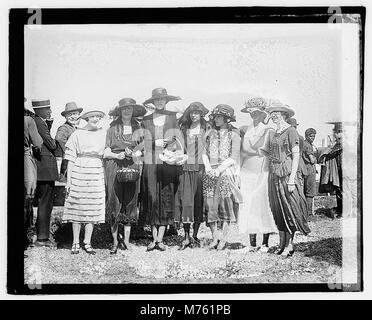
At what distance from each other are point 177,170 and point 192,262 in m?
0.51

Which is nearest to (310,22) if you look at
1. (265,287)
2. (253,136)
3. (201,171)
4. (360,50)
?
(360,50)

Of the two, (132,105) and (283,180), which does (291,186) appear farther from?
(132,105)

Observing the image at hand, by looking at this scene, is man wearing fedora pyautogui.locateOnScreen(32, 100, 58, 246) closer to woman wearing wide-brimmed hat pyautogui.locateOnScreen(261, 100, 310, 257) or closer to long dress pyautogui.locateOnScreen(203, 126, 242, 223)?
long dress pyautogui.locateOnScreen(203, 126, 242, 223)

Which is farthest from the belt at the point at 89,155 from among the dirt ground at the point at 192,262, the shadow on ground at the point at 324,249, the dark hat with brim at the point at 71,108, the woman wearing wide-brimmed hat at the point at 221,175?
the shadow on ground at the point at 324,249

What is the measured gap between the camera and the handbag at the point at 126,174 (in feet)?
16.8

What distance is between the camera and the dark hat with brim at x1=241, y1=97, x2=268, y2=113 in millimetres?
5113

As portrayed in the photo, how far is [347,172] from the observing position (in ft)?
16.8

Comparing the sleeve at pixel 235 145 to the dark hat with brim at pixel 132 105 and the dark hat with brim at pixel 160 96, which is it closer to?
the dark hat with brim at pixel 160 96

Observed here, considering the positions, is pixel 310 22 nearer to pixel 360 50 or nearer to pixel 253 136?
pixel 360 50

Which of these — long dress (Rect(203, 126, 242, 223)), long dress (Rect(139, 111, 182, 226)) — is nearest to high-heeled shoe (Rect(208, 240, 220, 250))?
long dress (Rect(203, 126, 242, 223))

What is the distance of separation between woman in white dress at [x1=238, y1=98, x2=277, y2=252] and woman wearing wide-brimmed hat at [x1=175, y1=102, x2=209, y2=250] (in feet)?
0.76

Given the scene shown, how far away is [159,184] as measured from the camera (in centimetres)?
512

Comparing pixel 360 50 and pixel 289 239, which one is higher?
pixel 360 50

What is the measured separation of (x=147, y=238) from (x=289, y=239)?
783mm
